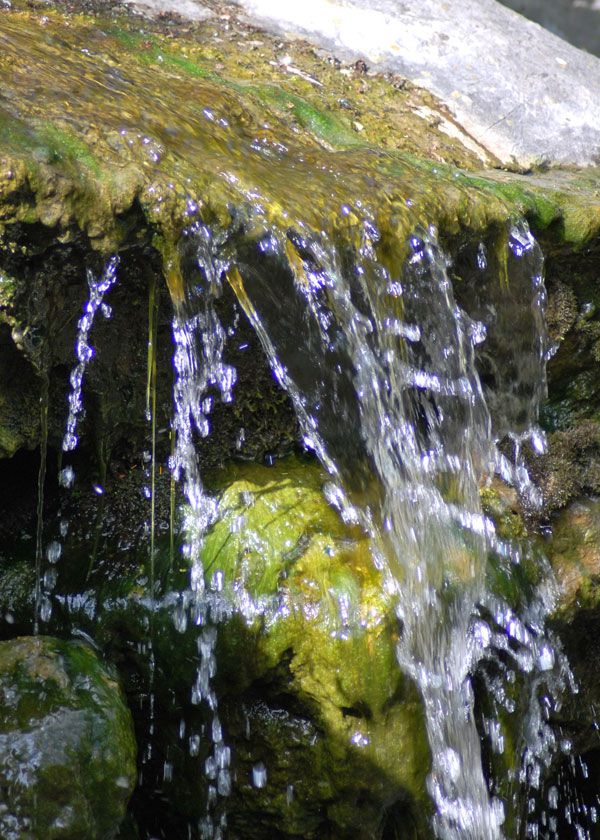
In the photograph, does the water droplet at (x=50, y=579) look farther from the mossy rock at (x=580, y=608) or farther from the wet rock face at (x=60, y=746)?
the mossy rock at (x=580, y=608)

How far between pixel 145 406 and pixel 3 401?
0.48 meters

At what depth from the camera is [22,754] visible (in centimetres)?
240

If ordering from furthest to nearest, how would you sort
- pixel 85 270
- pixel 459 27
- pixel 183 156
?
pixel 459 27 → pixel 183 156 → pixel 85 270

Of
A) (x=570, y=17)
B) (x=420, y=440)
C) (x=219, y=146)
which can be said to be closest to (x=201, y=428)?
(x=420, y=440)

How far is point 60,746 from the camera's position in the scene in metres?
2.44

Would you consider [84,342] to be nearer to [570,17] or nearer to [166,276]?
[166,276]

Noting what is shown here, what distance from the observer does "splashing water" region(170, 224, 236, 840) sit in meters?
2.76

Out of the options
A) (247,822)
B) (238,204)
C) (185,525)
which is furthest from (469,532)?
(238,204)

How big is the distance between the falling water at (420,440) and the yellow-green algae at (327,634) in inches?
3.0

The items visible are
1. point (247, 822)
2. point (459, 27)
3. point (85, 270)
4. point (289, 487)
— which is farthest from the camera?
point (459, 27)

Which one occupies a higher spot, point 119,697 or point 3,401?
point 3,401

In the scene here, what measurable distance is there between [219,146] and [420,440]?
1.21 metres

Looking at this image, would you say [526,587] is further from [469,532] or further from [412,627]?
[412,627]

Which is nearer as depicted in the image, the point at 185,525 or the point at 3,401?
the point at 3,401
